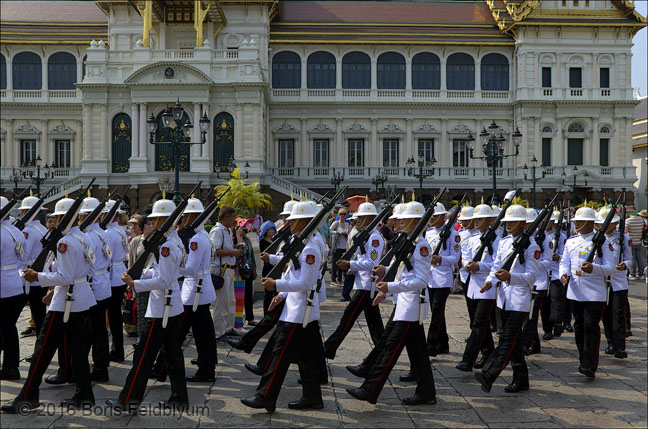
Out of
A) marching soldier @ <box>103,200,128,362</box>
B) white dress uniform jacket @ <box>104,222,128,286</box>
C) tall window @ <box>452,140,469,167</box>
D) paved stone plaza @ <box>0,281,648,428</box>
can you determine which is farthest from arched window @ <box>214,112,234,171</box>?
paved stone plaza @ <box>0,281,648,428</box>

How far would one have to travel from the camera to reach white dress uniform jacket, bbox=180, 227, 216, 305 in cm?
776

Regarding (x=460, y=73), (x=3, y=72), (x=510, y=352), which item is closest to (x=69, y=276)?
(x=510, y=352)

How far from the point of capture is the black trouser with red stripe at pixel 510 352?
7156 mm

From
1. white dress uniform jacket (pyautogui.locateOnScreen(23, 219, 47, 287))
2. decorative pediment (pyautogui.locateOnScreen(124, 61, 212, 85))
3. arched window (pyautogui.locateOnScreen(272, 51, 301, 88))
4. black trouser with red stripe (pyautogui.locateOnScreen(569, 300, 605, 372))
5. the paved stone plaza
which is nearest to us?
the paved stone plaza

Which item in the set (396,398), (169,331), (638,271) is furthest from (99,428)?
(638,271)

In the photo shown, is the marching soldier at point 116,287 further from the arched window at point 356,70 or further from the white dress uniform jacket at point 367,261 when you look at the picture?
the arched window at point 356,70

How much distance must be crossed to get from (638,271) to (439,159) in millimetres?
25296

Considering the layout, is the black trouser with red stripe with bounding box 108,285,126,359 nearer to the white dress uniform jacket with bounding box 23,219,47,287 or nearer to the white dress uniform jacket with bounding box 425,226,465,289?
the white dress uniform jacket with bounding box 23,219,47,287

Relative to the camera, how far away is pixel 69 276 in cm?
669

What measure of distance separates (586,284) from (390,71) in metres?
37.7

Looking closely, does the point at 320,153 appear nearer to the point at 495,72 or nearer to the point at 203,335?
the point at 495,72

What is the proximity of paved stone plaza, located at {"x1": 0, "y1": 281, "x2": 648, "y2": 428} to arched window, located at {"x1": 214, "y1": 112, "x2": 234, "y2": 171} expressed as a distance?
89.5 ft

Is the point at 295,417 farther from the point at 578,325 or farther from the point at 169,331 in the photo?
the point at 578,325

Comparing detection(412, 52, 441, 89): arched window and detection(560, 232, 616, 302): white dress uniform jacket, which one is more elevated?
detection(412, 52, 441, 89): arched window
